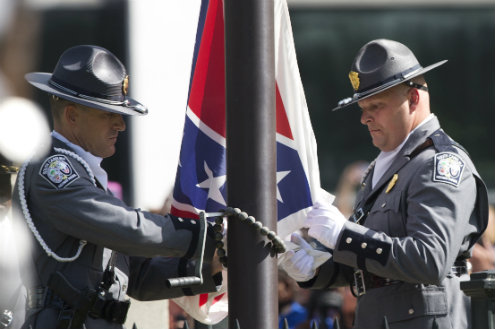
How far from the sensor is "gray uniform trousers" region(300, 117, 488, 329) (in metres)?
3.49

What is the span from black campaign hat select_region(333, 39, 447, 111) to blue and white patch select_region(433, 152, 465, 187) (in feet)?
1.11

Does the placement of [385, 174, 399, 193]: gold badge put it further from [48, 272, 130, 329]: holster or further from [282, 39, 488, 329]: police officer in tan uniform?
[48, 272, 130, 329]: holster

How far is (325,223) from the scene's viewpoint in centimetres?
365

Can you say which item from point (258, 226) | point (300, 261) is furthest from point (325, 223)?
point (258, 226)

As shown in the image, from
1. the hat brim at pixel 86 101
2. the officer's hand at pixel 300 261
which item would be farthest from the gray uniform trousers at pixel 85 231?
the officer's hand at pixel 300 261

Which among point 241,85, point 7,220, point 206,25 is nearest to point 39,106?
point 7,220

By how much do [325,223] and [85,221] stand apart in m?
0.85

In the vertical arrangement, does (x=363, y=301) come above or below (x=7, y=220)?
below

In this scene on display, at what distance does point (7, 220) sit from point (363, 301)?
1.57 m

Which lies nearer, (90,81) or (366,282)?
(90,81)

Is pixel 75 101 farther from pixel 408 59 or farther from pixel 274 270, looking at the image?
pixel 408 59

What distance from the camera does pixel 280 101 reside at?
389 centimetres

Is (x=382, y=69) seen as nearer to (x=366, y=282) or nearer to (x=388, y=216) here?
(x=388, y=216)

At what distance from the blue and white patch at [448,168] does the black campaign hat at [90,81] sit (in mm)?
1083
